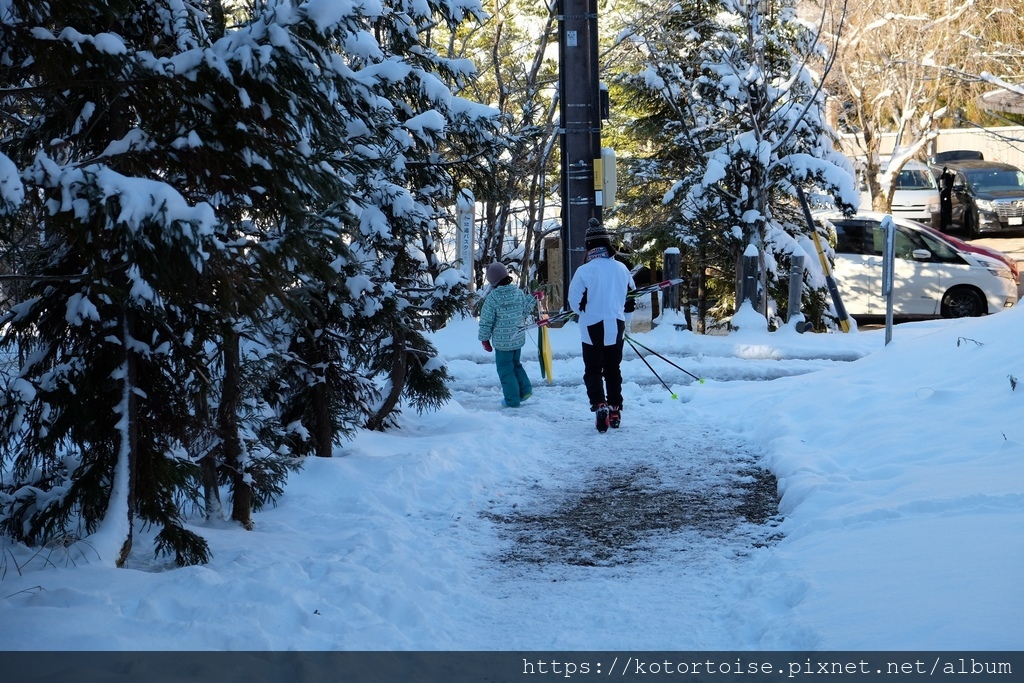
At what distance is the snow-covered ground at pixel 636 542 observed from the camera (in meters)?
3.98

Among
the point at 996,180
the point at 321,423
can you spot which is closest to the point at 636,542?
the point at 321,423

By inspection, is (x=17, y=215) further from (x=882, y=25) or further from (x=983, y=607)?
(x=882, y=25)

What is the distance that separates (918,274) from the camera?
15773 mm

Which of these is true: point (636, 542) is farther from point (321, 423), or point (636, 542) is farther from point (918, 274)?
point (918, 274)

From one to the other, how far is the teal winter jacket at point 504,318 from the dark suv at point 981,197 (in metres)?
21.4

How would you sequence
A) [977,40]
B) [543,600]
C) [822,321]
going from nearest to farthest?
1. [543,600]
2. [822,321]
3. [977,40]

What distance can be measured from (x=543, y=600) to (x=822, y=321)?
1132 cm

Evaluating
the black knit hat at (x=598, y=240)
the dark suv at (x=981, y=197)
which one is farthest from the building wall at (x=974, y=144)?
the black knit hat at (x=598, y=240)

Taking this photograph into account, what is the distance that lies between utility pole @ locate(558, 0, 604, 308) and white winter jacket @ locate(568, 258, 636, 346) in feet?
9.11

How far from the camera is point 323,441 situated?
23.5 ft

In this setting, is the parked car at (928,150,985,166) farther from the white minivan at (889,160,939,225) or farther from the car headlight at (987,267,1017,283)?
the car headlight at (987,267,1017,283)

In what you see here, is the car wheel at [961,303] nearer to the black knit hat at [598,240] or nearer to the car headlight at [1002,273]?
the car headlight at [1002,273]

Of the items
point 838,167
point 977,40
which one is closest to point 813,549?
point 838,167

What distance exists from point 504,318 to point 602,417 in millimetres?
1878
